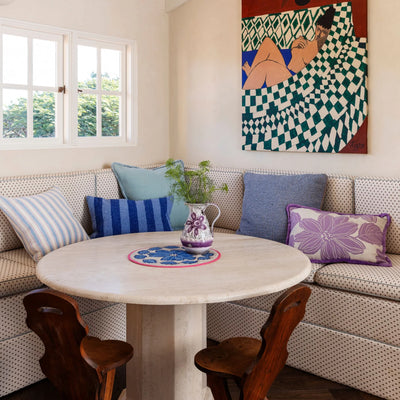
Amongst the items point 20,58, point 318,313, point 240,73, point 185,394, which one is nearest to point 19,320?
point 185,394

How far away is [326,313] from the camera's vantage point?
8.92ft

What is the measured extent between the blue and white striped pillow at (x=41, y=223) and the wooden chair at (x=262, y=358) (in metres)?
1.24

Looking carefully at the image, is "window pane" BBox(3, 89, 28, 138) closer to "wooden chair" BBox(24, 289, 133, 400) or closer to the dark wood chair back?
"wooden chair" BBox(24, 289, 133, 400)

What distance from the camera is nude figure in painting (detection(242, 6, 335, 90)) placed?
3406 mm

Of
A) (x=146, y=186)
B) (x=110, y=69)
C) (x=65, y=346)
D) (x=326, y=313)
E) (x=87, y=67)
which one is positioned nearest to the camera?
(x=65, y=346)

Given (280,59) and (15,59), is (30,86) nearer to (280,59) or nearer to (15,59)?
(15,59)

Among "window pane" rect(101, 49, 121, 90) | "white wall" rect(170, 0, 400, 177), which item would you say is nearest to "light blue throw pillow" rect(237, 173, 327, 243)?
"white wall" rect(170, 0, 400, 177)

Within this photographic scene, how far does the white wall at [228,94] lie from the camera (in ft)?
10.5

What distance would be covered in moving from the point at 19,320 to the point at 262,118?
2.14 metres

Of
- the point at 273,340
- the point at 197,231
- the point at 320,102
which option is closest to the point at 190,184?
the point at 197,231

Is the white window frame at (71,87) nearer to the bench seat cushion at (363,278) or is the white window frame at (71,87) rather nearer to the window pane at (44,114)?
the window pane at (44,114)

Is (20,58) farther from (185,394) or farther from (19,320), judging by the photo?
(185,394)

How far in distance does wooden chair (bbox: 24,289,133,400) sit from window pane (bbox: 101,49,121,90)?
8.05 feet

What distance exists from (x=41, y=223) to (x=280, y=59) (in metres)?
1.93
